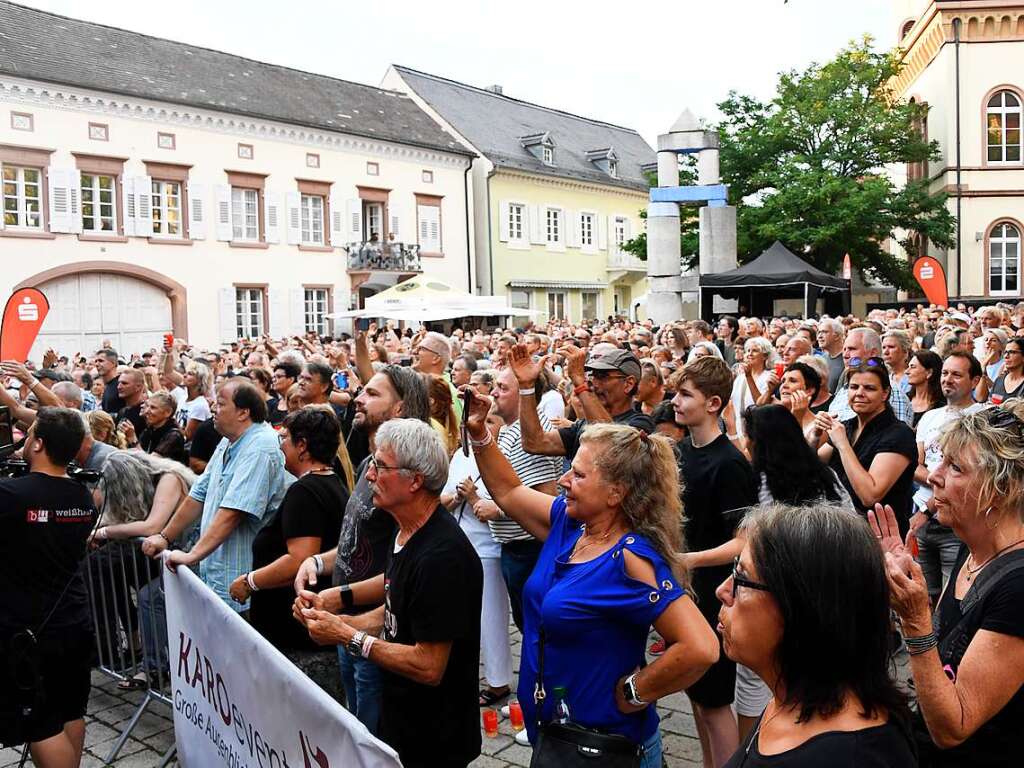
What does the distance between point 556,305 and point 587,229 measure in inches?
176

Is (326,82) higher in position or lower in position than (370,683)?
higher

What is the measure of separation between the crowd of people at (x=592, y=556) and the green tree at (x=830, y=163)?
26038 mm

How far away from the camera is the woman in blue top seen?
2.80 metres

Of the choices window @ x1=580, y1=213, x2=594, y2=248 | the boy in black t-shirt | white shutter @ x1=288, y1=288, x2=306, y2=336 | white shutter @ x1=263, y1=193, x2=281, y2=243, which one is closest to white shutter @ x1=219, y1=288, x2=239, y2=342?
white shutter @ x1=288, y1=288, x2=306, y2=336

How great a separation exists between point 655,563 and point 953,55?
35.4 metres

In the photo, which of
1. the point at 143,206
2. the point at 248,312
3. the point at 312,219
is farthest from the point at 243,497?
the point at 312,219

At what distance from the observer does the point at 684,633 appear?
2.80 m

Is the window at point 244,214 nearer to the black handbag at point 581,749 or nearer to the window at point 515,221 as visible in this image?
the window at point 515,221

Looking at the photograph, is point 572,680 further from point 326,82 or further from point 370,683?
point 326,82

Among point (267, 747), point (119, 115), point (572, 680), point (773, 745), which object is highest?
point (119, 115)

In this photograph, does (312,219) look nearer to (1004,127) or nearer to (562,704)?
(1004,127)

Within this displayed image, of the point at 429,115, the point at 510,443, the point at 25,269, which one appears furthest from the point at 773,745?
the point at 429,115

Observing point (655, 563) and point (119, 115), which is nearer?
point (655, 563)

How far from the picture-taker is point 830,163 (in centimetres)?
3281
